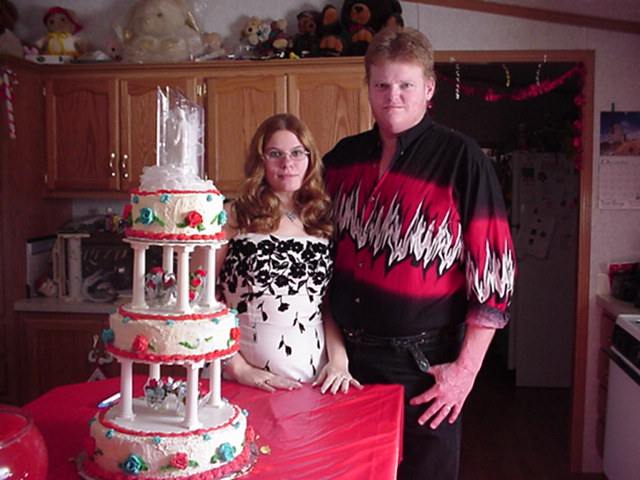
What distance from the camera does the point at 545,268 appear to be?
4.78m

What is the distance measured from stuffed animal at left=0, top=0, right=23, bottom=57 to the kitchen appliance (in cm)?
328

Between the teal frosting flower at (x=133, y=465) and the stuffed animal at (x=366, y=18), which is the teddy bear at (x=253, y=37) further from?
the teal frosting flower at (x=133, y=465)

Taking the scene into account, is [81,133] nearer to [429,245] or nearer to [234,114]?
[234,114]

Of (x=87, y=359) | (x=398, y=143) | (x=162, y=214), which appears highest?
(x=398, y=143)

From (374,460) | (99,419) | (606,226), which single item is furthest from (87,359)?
(606,226)

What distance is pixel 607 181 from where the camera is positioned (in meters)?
3.39

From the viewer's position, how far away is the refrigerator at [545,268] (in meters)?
4.74

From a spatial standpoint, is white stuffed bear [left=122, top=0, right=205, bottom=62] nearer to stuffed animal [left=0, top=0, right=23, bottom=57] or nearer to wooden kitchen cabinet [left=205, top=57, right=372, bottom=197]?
wooden kitchen cabinet [left=205, top=57, right=372, bottom=197]

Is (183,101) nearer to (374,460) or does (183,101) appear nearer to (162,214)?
(162,214)

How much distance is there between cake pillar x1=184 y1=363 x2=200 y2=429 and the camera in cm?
124

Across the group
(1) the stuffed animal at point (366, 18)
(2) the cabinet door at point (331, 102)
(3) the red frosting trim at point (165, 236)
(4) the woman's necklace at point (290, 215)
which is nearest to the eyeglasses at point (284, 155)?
A: (4) the woman's necklace at point (290, 215)

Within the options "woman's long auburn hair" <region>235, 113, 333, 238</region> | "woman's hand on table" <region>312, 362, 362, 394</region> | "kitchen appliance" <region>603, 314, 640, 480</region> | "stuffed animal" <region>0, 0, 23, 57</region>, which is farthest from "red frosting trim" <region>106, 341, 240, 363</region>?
"stuffed animal" <region>0, 0, 23, 57</region>

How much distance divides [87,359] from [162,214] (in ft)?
7.86

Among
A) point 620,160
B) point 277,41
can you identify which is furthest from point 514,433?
point 277,41
